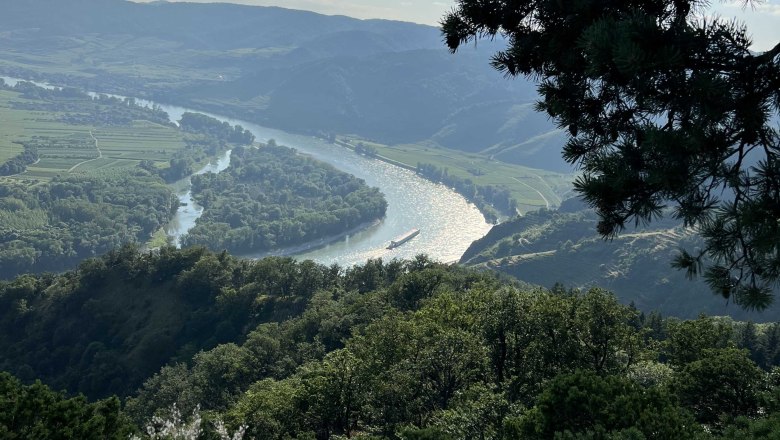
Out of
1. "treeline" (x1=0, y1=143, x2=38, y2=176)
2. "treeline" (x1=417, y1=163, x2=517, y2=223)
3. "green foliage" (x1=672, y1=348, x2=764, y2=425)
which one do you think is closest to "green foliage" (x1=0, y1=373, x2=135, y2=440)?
"green foliage" (x1=672, y1=348, x2=764, y2=425)

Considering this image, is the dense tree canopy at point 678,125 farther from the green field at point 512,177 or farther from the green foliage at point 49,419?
the green field at point 512,177

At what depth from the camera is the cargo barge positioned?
10711 centimetres

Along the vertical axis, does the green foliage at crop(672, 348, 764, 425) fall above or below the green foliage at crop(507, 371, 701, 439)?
below

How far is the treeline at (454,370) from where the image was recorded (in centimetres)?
1642

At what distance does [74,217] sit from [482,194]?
86813 millimetres

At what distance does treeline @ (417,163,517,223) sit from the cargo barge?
25636mm

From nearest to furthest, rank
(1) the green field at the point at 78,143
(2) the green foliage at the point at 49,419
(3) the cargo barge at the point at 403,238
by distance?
(2) the green foliage at the point at 49,419
(3) the cargo barge at the point at 403,238
(1) the green field at the point at 78,143

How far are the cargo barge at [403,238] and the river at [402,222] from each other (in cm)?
108

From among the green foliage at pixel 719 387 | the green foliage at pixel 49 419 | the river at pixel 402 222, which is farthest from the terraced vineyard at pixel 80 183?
the green foliage at pixel 719 387

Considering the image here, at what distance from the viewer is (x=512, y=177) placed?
179 meters

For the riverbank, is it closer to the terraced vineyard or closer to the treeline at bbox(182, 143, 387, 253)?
the treeline at bbox(182, 143, 387, 253)

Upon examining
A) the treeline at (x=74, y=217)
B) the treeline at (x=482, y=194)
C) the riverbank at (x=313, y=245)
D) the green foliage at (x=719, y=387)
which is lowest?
the treeline at (x=74, y=217)

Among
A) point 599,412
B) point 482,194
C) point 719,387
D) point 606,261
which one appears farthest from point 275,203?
point 599,412

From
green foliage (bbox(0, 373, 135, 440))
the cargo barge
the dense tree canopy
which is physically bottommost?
the cargo barge
